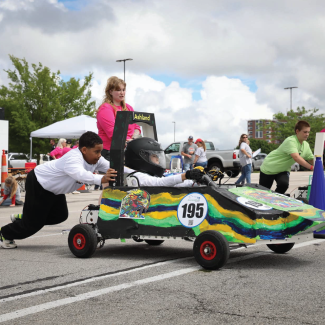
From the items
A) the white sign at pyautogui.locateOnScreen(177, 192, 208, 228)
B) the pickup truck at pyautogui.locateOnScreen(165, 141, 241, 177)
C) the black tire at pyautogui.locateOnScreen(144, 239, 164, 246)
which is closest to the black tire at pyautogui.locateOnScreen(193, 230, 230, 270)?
the white sign at pyautogui.locateOnScreen(177, 192, 208, 228)

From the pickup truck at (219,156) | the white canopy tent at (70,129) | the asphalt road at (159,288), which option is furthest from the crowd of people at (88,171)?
the pickup truck at (219,156)

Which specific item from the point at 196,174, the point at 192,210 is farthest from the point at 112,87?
the point at 192,210

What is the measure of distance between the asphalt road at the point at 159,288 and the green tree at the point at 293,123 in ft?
182

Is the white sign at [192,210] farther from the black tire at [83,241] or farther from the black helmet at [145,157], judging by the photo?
the black tire at [83,241]

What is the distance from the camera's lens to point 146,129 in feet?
23.7

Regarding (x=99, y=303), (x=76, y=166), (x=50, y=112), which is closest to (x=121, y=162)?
(x=76, y=166)

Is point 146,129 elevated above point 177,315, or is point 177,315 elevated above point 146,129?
point 146,129

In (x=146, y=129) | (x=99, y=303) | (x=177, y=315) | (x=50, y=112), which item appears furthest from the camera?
(x=50, y=112)

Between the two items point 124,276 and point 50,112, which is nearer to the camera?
point 124,276

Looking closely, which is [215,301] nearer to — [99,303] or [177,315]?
[177,315]

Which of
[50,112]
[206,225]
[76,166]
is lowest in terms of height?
[206,225]

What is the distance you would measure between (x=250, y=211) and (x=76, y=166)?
216 cm

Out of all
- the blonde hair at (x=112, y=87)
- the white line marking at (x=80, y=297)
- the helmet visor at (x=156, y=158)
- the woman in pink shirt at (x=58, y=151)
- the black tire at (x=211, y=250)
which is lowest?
the white line marking at (x=80, y=297)

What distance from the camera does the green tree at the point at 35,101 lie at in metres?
35.6
